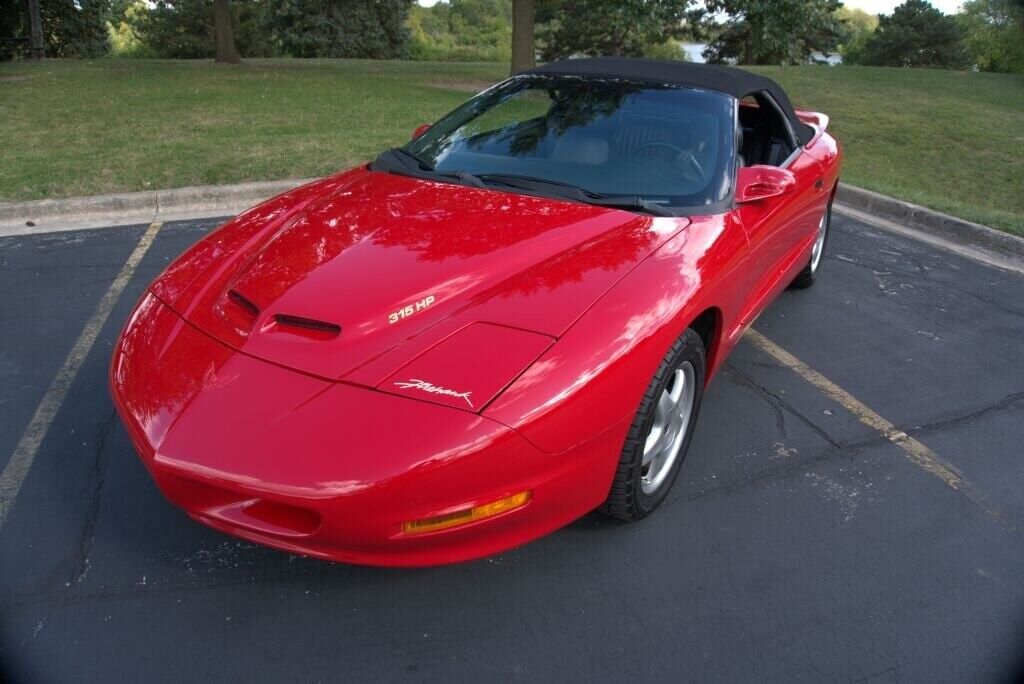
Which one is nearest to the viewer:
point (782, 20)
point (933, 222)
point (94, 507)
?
point (94, 507)

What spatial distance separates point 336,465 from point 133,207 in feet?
16.1

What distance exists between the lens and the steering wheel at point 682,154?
304 cm

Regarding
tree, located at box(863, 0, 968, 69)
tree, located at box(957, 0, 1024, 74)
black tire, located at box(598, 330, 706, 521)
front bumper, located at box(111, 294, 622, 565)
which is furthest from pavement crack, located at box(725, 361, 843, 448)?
tree, located at box(863, 0, 968, 69)

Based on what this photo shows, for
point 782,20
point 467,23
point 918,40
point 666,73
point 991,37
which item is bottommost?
point 467,23

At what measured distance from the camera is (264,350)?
83.3 inches

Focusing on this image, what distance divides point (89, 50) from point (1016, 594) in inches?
1141

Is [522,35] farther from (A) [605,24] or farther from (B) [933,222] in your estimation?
(A) [605,24]

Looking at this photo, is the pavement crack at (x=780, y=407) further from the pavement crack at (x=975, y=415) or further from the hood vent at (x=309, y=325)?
the hood vent at (x=309, y=325)

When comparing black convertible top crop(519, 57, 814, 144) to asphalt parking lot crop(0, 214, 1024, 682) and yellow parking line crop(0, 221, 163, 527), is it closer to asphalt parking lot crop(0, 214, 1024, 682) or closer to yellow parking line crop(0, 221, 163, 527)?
asphalt parking lot crop(0, 214, 1024, 682)

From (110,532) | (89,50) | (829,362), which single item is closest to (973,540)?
(829,362)

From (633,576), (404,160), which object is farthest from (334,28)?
(633,576)

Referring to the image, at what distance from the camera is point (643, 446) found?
7.55ft

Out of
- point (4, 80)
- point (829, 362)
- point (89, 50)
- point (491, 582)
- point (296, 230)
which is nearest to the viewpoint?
point (491, 582)

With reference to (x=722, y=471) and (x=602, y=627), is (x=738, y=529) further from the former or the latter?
(x=602, y=627)
